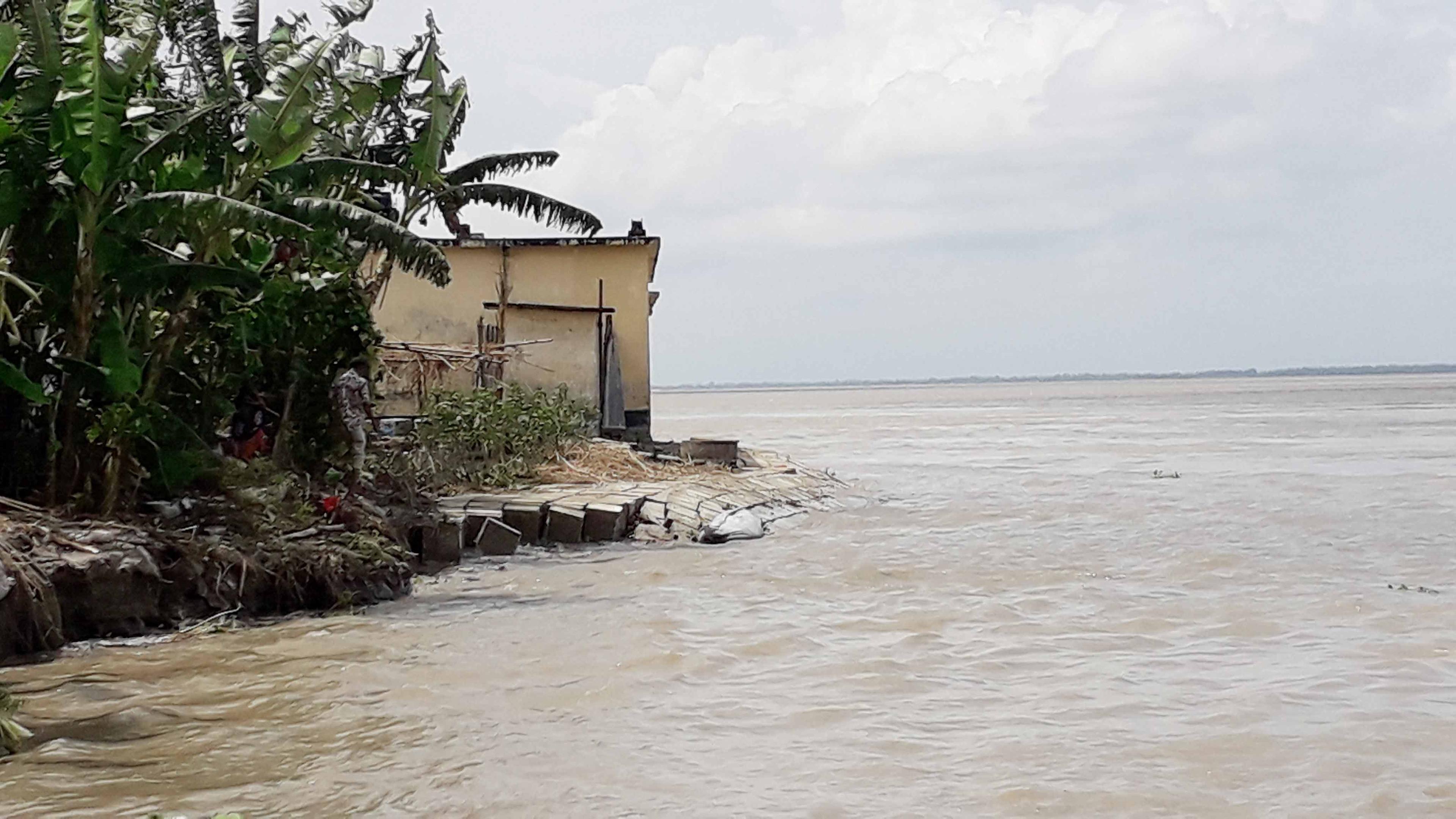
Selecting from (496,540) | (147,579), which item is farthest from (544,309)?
(147,579)

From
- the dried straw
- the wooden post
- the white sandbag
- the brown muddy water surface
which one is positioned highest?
the wooden post

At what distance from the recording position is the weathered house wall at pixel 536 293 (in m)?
20.6

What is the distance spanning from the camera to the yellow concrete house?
2047 cm

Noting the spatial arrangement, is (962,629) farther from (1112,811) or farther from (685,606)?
(1112,811)

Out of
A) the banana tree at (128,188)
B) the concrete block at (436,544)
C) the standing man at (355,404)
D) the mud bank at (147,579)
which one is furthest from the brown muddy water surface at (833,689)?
the banana tree at (128,188)

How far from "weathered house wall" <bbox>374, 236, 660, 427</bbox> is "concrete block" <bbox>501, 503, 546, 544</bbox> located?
21.3ft

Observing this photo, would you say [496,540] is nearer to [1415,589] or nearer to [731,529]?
[731,529]

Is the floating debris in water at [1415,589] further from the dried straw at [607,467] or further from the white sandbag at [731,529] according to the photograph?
the dried straw at [607,467]

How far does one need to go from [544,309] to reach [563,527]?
23.1ft

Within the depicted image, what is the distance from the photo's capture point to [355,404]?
11977 millimetres

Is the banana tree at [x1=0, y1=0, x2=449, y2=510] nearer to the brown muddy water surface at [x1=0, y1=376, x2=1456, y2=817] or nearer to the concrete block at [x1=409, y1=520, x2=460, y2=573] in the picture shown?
the brown muddy water surface at [x1=0, y1=376, x2=1456, y2=817]

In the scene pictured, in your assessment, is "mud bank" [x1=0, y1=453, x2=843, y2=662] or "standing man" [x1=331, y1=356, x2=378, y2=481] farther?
"standing man" [x1=331, y1=356, x2=378, y2=481]

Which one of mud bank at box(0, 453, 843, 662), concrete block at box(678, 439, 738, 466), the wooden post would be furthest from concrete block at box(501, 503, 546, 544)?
the wooden post

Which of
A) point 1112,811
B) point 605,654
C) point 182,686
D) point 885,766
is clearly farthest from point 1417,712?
point 182,686
